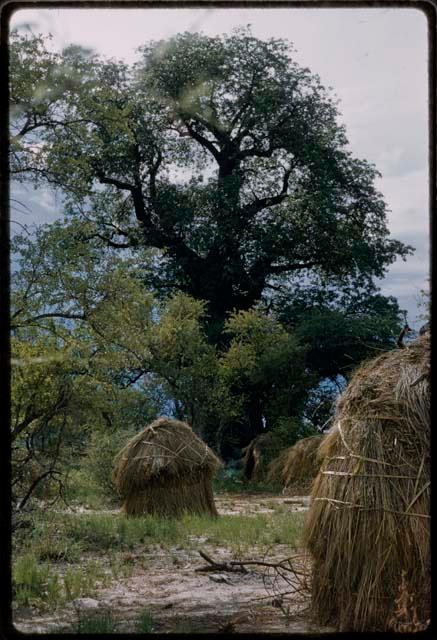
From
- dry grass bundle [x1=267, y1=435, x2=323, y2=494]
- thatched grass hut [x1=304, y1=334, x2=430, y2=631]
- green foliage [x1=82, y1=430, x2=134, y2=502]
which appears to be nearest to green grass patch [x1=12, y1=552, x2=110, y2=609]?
thatched grass hut [x1=304, y1=334, x2=430, y2=631]

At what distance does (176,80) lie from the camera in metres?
26.0

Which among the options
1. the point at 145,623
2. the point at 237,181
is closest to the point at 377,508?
the point at 145,623

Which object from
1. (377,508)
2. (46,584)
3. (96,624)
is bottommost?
(46,584)

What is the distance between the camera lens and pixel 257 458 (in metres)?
20.1

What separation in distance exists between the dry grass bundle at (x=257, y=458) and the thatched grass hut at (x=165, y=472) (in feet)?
29.5

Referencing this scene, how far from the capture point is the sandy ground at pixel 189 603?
519 centimetres

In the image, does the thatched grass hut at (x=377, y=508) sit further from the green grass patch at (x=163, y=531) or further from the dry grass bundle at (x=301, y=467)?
the dry grass bundle at (x=301, y=467)

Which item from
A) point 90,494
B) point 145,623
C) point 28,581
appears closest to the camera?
point 145,623

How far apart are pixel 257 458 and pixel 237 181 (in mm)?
9282

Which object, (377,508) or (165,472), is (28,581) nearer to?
(377,508)

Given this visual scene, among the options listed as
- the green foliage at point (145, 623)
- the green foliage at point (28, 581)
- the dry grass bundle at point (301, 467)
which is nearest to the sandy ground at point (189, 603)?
the green foliage at point (145, 623)

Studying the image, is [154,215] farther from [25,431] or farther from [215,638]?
[215,638]

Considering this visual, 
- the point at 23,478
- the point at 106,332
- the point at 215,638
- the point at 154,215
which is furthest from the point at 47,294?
the point at 154,215

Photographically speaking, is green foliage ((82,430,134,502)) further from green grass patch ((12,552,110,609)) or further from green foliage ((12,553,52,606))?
green foliage ((12,553,52,606))
